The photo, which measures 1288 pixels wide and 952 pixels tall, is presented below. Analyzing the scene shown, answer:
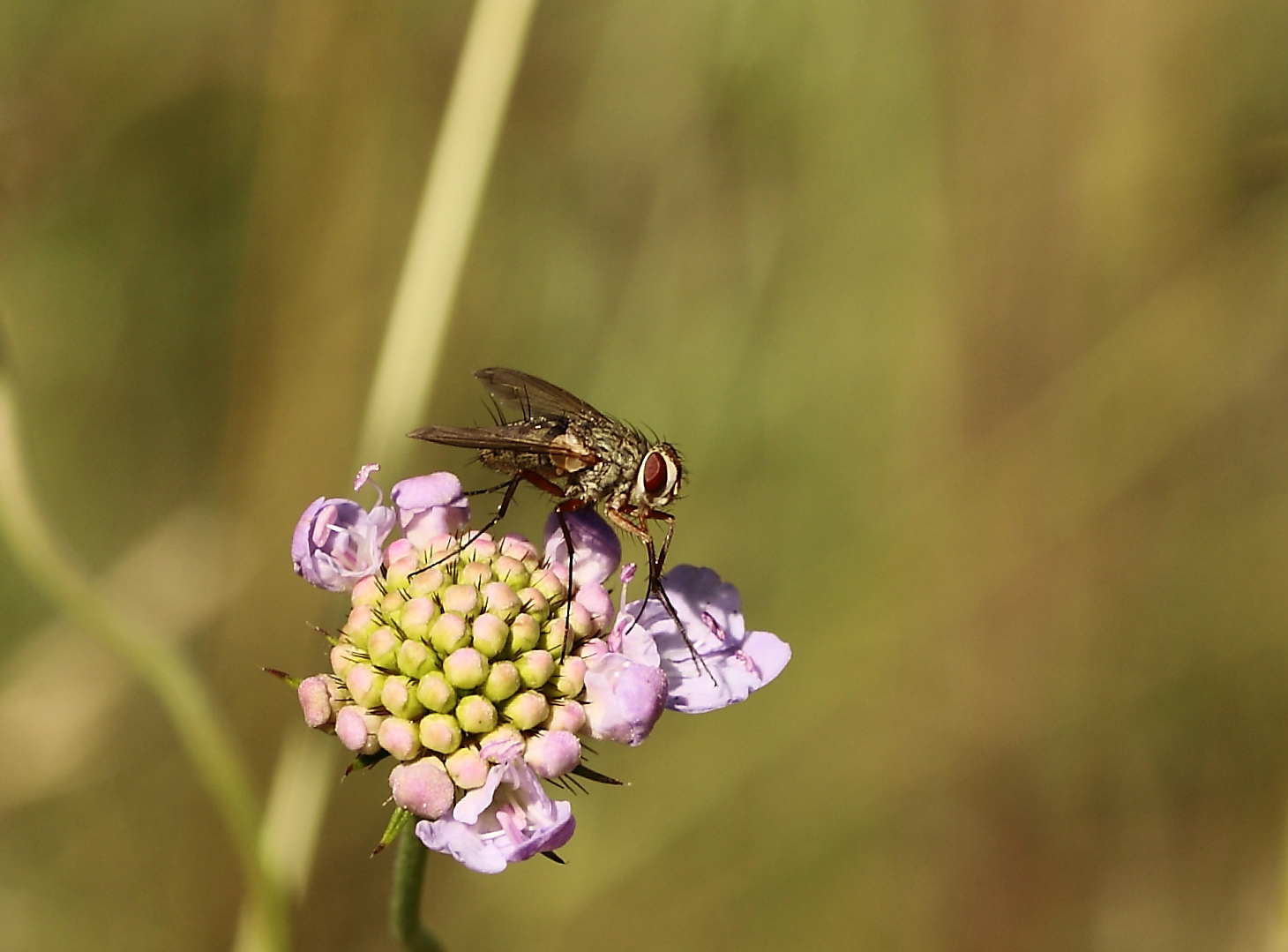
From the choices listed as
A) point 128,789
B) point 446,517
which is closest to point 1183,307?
point 446,517

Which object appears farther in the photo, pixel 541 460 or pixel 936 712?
pixel 936 712

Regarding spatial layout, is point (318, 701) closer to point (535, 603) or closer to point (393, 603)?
point (393, 603)

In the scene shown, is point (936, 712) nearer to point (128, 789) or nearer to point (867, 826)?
point (867, 826)

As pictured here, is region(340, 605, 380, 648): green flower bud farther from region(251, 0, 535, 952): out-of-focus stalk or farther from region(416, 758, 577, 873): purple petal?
region(251, 0, 535, 952): out-of-focus stalk

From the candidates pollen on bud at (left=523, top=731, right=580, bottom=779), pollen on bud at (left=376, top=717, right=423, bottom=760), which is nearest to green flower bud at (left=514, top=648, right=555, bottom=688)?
pollen on bud at (left=523, top=731, right=580, bottom=779)

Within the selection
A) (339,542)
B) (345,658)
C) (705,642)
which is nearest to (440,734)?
(345,658)

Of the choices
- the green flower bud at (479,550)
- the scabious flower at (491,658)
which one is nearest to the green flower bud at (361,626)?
the scabious flower at (491,658)
